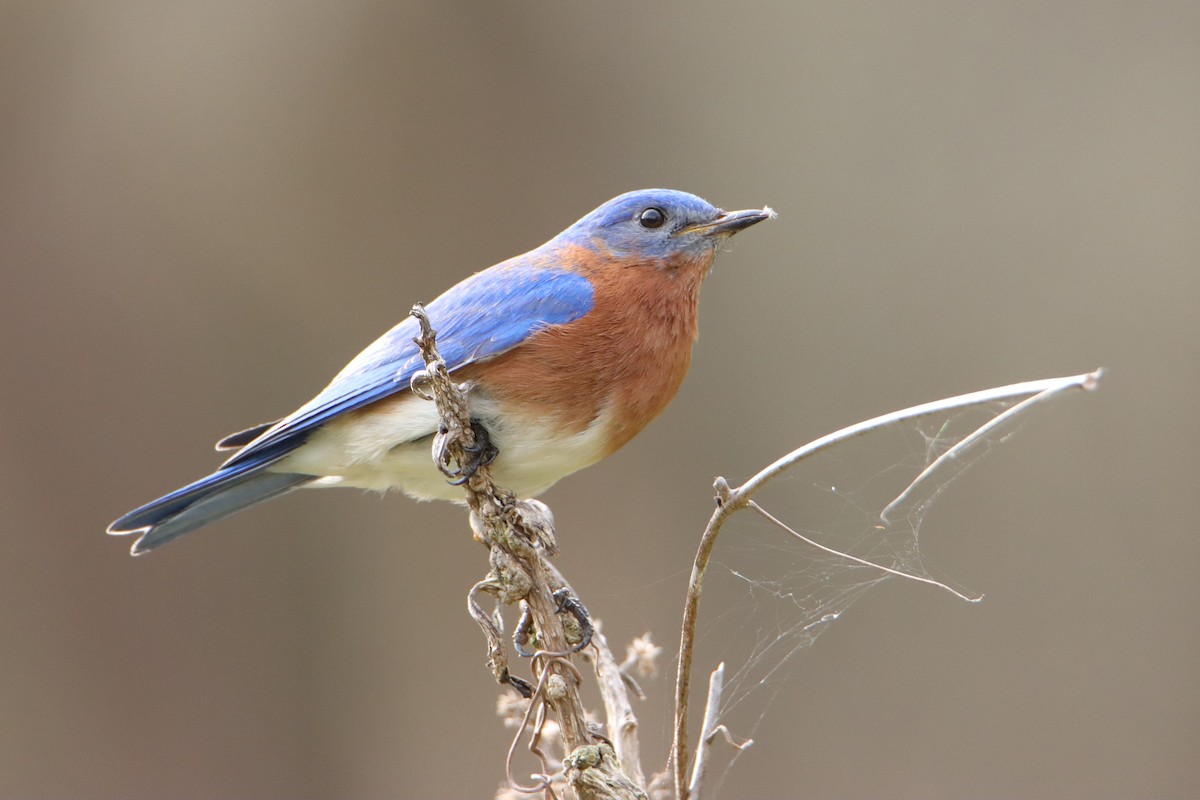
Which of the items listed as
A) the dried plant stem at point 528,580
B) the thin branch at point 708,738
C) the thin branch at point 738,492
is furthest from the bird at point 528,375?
the thin branch at point 738,492

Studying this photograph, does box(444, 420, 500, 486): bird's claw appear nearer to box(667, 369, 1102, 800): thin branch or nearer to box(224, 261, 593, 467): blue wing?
box(224, 261, 593, 467): blue wing

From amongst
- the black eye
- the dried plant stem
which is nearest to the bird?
the black eye

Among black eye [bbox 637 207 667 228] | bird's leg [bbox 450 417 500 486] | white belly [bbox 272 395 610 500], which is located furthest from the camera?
black eye [bbox 637 207 667 228]

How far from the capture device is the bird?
10.3 ft

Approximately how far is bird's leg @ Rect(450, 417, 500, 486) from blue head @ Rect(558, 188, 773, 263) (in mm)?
963

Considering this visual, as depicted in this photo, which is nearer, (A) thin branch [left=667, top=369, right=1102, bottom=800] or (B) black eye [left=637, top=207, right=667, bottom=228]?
(A) thin branch [left=667, top=369, right=1102, bottom=800]

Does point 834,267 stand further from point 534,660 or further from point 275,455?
point 534,660

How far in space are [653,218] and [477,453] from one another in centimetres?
136

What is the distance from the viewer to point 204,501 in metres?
3.64

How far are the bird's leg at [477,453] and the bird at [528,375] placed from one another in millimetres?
23

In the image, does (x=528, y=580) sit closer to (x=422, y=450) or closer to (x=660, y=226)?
(x=422, y=450)

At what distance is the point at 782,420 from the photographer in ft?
19.5

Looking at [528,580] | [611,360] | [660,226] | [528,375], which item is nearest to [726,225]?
[660,226]

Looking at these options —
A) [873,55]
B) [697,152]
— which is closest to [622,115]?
[697,152]
